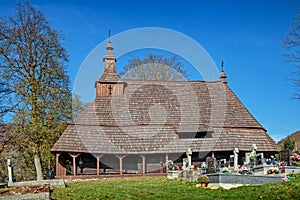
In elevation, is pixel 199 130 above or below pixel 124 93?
below

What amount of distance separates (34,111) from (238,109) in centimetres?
1625

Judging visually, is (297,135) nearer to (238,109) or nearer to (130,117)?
(238,109)

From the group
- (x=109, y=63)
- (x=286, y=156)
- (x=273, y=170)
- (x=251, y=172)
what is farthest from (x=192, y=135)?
(x=273, y=170)

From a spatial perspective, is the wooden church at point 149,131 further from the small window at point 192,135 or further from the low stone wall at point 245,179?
the low stone wall at point 245,179

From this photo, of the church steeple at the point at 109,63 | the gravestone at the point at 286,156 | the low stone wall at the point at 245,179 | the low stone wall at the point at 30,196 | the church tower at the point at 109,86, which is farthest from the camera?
the church steeple at the point at 109,63

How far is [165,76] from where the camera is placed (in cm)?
4091

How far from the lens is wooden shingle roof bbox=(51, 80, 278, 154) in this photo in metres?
26.1

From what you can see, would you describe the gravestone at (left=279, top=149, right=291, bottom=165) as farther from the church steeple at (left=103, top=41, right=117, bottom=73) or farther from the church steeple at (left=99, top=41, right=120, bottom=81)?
the church steeple at (left=103, top=41, right=117, bottom=73)

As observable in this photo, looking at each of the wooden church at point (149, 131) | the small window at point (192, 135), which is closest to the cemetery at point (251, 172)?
the wooden church at point (149, 131)

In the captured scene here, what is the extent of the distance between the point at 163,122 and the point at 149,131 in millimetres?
1645

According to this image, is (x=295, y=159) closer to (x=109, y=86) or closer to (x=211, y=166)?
(x=211, y=166)

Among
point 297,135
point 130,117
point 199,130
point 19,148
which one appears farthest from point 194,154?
point 297,135

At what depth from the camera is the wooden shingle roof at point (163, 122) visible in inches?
1027

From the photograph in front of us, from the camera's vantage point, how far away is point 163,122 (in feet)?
92.4
